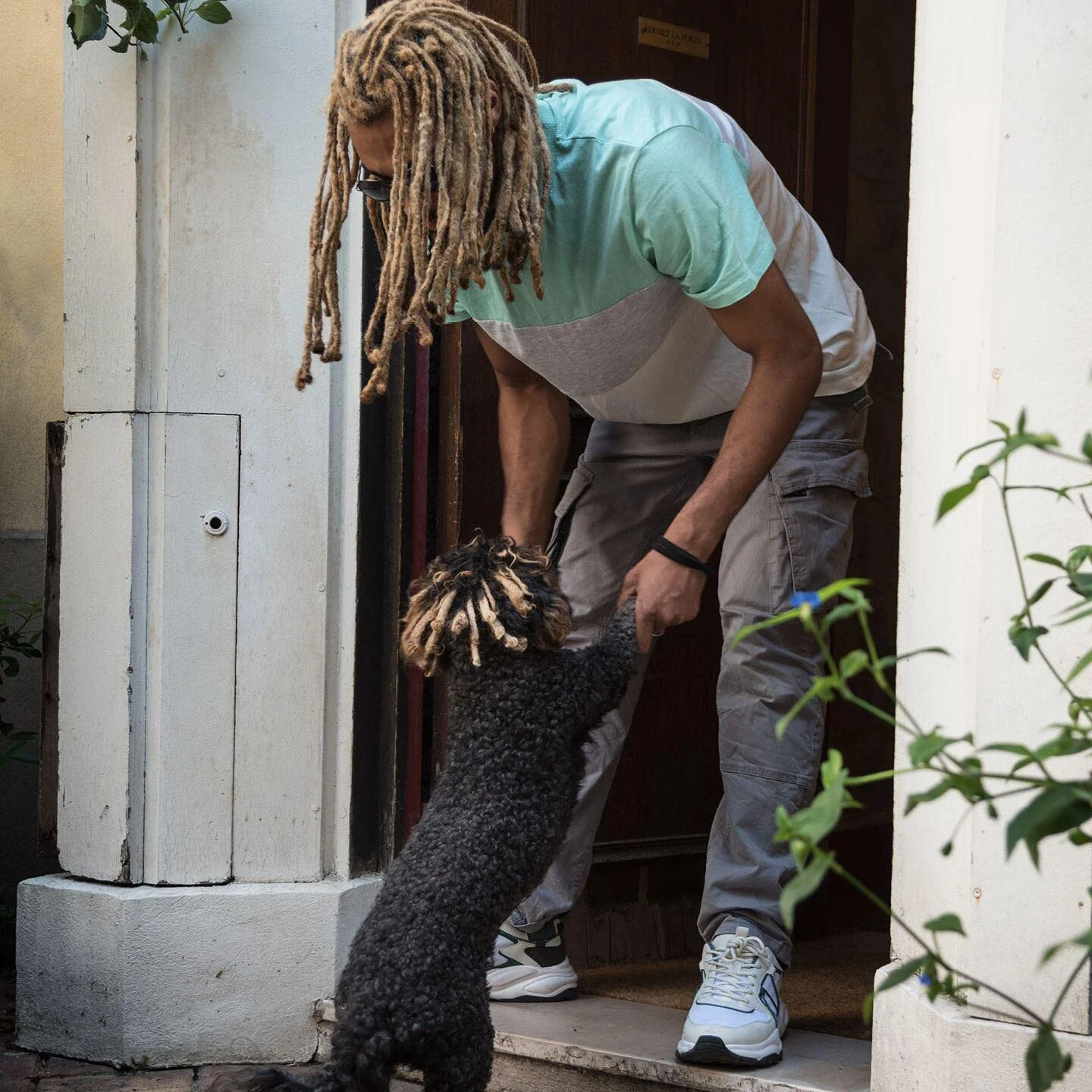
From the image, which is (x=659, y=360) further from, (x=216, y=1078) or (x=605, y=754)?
(x=216, y=1078)

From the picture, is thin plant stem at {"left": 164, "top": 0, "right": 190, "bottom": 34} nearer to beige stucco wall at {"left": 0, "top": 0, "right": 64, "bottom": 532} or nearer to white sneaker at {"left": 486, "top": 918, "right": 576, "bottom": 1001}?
beige stucco wall at {"left": 0, "top": 0, "right": 64, "bottom": 532}

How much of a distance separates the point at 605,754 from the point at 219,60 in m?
1.72

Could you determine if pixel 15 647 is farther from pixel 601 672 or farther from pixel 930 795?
pixel 930 795

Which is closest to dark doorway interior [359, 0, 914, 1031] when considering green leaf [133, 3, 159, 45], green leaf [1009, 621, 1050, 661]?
green leaf [133, 3, 159, 45]

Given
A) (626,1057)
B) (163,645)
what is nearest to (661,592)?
(626,1057)

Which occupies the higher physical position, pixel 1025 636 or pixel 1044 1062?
pixel 1025 636

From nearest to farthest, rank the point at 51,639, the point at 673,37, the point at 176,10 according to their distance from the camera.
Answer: the point at 176,10 < the point at 51,639 < the point at 673,37

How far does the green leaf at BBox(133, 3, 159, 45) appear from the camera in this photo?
9.14ft

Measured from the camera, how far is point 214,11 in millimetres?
2795

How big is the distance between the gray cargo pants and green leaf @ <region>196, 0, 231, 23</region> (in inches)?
48.4

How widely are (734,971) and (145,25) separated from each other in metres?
2.26

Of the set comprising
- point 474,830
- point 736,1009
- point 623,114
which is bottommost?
point 736,1009

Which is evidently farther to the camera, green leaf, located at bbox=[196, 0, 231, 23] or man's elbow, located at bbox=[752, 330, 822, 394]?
green leaf, located at bbox=[196, 0, 231, 23]

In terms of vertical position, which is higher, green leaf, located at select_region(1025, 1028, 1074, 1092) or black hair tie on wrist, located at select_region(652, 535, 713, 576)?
black hair tie on wrist, located at select_region(652, 535, 713, 576)
